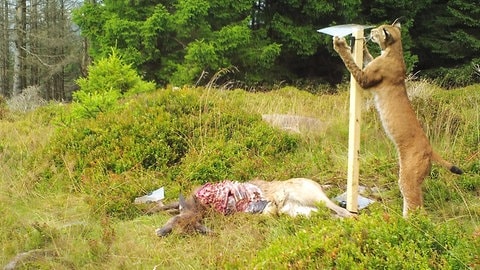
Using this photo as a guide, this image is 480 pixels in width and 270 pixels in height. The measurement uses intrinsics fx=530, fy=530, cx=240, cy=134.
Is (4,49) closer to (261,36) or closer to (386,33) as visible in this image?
(261,36)

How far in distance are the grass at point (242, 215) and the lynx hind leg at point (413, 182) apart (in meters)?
0.27

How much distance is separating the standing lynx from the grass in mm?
385

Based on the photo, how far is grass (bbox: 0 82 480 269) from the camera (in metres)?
3.52

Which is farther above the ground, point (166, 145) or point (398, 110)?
point (398, 110)

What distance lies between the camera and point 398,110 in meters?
4.76

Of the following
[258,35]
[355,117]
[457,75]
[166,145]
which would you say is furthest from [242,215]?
[457,75]

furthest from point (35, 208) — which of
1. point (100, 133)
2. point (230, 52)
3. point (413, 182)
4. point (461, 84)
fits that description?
Result: point (461, 84)

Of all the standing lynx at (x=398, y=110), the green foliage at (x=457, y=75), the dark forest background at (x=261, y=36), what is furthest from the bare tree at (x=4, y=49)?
the standing lynx at (x=398, y=110)

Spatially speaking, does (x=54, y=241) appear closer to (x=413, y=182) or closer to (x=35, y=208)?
(x=35, y=208)

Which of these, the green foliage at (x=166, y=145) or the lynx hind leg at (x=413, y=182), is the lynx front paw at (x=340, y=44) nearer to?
the lynx hind leg at (x=413, y=182)

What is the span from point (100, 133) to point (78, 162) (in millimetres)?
549

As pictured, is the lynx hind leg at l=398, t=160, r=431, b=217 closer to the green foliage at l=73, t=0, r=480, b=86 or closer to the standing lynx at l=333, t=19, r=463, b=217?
the standing lynx at l=333, t=19, r=463, b=217

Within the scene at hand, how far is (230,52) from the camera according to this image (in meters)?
17.9

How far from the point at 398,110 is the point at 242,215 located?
6.11ft
